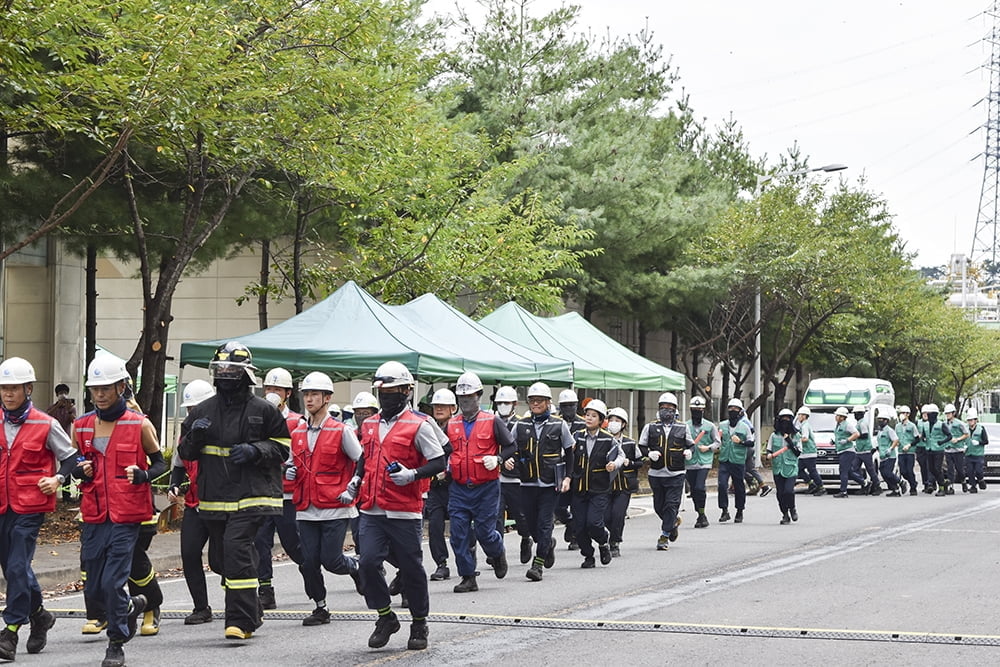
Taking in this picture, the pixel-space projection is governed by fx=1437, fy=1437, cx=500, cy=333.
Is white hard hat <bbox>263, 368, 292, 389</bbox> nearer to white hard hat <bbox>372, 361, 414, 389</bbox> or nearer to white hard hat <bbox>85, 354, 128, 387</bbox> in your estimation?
white hard hat <bbox>372, 361, 414, 389</bbox>

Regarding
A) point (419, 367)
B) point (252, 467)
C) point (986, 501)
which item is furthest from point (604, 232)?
point (252, 467)

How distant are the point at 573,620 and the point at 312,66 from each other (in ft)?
28.5

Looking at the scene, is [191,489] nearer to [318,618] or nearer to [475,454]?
[318,618]

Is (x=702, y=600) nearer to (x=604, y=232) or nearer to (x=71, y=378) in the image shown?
(x=71, y=378)

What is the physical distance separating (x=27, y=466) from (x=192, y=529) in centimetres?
141

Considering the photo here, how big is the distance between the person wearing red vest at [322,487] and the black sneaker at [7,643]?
6.84 feet

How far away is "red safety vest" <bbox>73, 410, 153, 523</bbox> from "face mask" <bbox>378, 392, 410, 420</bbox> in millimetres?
1541

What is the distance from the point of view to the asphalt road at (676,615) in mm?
8750

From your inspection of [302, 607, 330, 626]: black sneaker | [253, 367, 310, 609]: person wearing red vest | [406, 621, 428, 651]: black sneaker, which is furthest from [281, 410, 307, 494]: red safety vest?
[406, 621, 428, 651]: black sneaker

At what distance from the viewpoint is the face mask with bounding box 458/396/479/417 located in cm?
1234

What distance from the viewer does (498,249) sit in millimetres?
25781

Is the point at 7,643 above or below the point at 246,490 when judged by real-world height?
below

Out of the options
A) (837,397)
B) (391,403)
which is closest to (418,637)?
(391,403)

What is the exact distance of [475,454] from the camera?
12352mm
